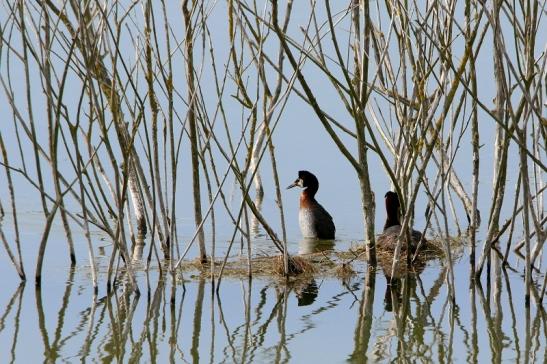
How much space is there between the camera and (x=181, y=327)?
22.2 feet

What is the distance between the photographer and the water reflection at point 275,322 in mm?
6219

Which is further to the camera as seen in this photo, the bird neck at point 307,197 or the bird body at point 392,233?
the bird neck at point 307,197

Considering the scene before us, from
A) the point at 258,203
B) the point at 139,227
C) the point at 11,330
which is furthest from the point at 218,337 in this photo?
the point at 258,203

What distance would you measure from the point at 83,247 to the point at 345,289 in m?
2.54

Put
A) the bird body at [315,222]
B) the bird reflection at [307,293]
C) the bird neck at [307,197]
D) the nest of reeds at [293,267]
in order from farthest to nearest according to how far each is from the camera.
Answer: the bird neck at [307,197] → the bird body at [315,222] → the nest of reeds at [293,267] → the bird reflection at [307,293]

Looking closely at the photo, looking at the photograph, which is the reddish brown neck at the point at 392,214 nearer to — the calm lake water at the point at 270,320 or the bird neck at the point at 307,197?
the bird neck at the point at 307,197

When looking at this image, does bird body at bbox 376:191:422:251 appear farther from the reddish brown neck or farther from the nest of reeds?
the nest of reeds

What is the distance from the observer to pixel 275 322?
22.9 ft

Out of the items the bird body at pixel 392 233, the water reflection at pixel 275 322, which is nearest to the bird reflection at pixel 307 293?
the water reflection at pixel 275 322

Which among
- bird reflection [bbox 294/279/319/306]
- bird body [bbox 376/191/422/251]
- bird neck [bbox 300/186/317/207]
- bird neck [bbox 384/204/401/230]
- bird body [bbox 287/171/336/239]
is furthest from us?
bird neck [bbox 300/186/317/207]

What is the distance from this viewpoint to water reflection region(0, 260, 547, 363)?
622 centimetres

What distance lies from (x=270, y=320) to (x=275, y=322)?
0.18ft

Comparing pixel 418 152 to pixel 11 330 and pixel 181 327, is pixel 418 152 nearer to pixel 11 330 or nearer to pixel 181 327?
pixel 181 327

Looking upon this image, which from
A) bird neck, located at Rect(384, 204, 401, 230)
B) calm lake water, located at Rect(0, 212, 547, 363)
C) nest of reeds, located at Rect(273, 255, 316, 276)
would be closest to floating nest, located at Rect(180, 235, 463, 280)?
nest of reeds, located at Rect(273, 255, 316, 276)
